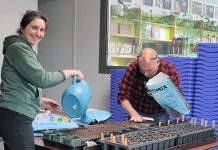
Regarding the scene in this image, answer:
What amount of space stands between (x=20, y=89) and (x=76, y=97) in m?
0.30

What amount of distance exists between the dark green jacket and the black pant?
3cm

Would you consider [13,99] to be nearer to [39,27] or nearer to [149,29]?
[39,27]

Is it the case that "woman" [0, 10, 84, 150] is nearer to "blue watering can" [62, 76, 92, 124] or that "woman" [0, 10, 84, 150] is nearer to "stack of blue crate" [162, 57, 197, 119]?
"blue watering can" [62, 76, 92, 124]

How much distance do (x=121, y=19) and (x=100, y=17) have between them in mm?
274

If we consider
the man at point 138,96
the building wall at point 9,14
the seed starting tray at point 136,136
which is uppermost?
the building wall at point 9,14

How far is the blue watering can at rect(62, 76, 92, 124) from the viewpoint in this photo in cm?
172

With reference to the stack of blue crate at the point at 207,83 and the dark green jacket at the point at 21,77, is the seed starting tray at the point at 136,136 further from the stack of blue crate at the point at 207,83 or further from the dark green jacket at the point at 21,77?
the stack of blue crate at the point at 207,83

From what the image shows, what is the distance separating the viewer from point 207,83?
97.9 inches

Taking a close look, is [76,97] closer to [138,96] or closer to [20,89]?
[20,89]

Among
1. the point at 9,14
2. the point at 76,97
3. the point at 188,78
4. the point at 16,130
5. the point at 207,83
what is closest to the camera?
the point at 16,130

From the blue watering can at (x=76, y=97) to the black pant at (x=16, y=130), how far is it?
0.87 feet

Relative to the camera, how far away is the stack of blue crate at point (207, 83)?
2436mm

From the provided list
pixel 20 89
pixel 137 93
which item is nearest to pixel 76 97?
pixel 20 89

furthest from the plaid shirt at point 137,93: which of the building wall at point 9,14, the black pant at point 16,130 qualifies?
the building wall at point 9,14
